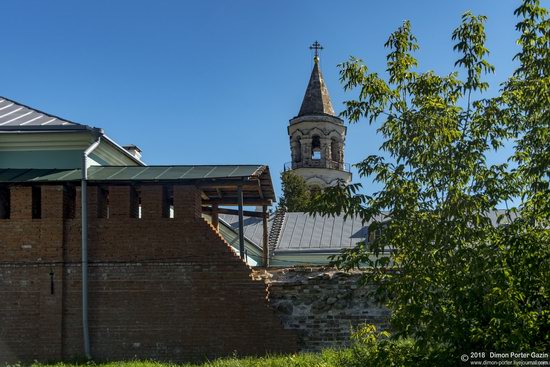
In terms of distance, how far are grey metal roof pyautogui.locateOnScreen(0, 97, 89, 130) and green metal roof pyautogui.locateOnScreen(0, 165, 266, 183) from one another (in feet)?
2.43

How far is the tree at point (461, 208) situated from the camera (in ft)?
18.3

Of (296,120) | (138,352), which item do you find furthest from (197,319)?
(296,120)

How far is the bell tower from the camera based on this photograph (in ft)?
121

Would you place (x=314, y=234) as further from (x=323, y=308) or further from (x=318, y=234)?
(x=323, y=308)

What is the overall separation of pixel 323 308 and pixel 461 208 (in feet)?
16.9

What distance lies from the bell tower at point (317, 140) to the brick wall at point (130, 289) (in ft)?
87.3

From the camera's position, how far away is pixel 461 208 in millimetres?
5637

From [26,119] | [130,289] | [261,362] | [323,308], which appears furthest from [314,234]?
[261,362]

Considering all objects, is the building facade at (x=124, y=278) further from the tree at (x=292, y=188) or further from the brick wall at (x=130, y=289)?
the tree at (x=292, y=188)

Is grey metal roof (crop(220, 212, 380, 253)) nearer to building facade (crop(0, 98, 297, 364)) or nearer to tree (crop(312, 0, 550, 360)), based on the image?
building facade (crop(0, 98, 297, 364))

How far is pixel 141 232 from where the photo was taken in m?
10.4

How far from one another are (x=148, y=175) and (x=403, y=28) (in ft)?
18.0

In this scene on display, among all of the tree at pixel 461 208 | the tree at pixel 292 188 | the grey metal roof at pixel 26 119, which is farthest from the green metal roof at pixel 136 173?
the tree at pixel 292 188

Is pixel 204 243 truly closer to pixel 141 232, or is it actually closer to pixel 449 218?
pixel 141 232
